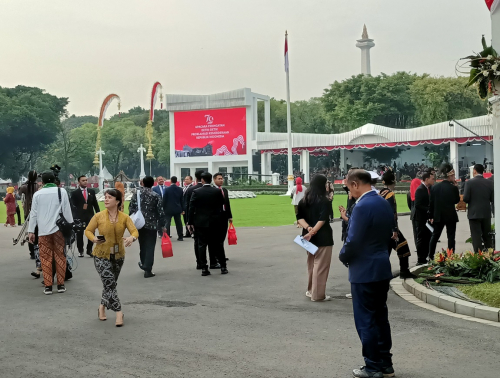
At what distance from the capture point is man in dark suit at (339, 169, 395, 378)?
5.01 m

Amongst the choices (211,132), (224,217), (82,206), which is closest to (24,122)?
(211,132)

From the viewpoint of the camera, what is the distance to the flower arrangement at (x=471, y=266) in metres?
8.85

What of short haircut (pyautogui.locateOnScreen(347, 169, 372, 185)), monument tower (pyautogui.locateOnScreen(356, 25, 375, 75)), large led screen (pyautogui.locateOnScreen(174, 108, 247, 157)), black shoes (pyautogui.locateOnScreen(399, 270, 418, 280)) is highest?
monument tower (pyautogui.locateOnScreen(356, 25, 375, 75))

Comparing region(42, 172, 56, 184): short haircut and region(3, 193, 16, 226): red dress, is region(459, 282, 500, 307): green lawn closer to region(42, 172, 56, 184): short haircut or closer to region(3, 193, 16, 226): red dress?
region(42, 172, 56, 184): short haircut

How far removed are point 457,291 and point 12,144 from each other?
237 feet

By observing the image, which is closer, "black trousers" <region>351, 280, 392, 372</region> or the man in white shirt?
"black trousers" <region>351, 280, 392, 372</region>

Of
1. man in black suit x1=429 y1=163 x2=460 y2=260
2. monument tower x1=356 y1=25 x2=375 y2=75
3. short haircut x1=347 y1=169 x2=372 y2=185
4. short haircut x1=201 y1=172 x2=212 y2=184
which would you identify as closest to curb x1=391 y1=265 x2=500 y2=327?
Result: man in black suit x1=429 y1=163 x2=460 y2=260

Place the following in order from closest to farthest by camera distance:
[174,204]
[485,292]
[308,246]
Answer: [485,292] → [308,246] → [174,204]

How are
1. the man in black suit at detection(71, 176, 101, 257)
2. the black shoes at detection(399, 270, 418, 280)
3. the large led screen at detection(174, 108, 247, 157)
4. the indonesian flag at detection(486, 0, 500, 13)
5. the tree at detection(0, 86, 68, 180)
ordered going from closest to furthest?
the black shoes at detection(399, 270, 418, 280) < the indonesian flag at detection(486, 0, 500, 13) < the man in black suit at detection(71, 176, 101, 257) < the large led screen at detection(174, 108, 247, 157) < the tree at detection(0, 86, 68, 180)

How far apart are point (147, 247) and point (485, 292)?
5.61 metres

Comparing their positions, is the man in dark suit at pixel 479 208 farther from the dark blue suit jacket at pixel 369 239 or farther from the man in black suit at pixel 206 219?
the dark blue suit jacket at pixel 369 239

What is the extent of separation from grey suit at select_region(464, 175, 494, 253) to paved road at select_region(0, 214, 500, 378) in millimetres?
2574

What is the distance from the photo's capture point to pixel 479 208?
440 inches

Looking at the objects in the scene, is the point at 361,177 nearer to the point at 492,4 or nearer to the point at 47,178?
the point at 47,178
